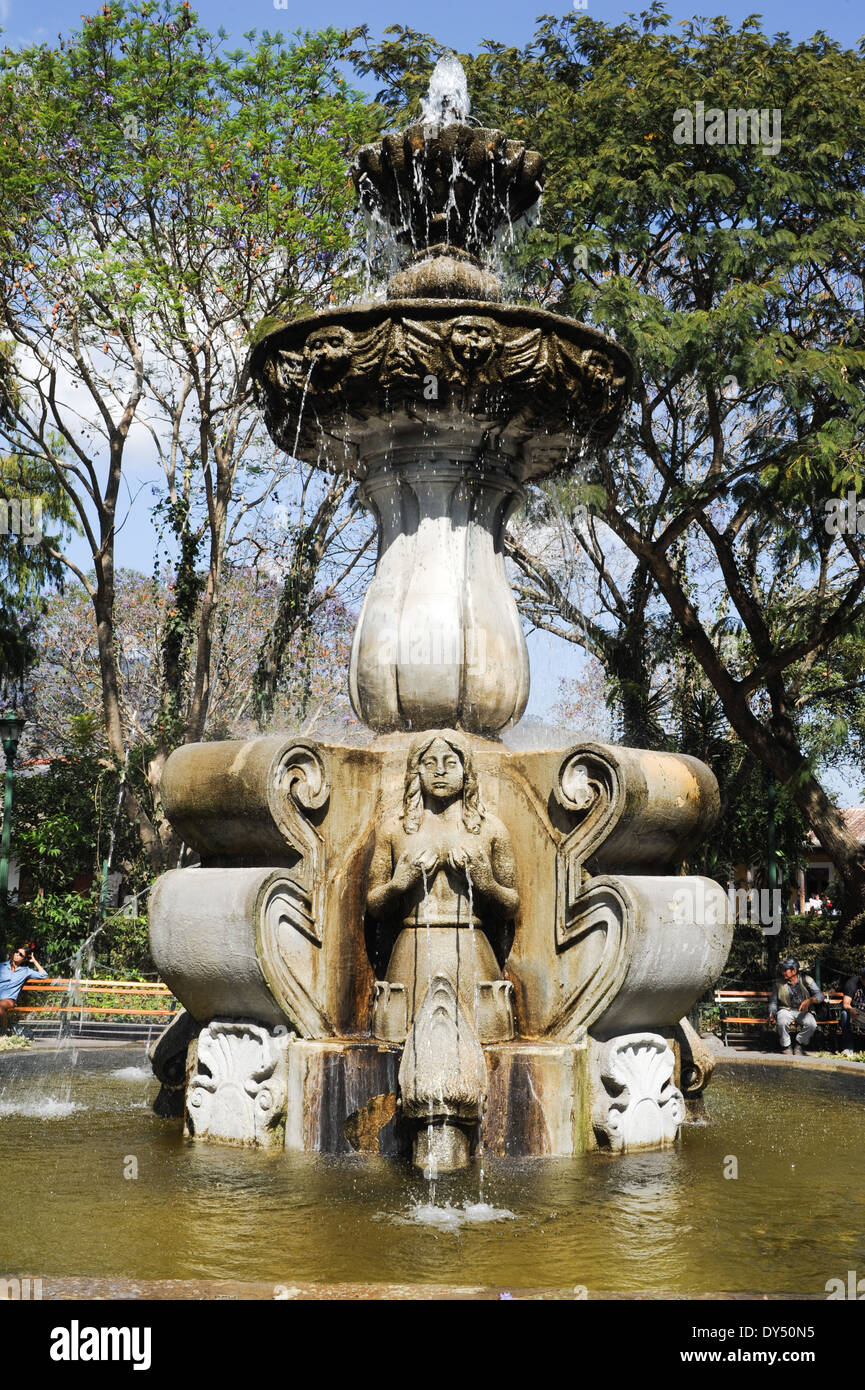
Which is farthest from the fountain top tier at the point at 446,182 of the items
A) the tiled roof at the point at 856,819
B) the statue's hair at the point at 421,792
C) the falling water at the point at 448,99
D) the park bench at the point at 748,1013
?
the tiled roof at the point at 856,819

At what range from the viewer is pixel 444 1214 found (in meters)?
4.61

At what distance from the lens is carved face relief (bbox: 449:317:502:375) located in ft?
23.0

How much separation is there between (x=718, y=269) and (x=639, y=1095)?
1208cm

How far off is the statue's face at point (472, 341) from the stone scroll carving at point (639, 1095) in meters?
3.53

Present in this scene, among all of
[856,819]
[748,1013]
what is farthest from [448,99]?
[856,819]

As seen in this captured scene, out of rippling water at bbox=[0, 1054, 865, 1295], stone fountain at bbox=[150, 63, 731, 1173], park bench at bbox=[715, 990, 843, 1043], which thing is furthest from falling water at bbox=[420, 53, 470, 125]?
park bench at bbox=[715, 990, 843, 1043]

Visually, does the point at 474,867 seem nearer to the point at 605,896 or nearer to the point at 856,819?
the point at 605,896

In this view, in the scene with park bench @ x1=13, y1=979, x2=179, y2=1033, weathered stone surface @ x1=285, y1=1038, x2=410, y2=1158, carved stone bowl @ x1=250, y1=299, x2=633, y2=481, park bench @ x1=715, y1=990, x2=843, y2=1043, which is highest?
carved stone bowl @ x1=250, y1=299, x2=633, y2=481

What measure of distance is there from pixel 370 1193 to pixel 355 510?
1442 centimetres

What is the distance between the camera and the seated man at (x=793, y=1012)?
473 inches

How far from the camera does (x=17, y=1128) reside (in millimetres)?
6543

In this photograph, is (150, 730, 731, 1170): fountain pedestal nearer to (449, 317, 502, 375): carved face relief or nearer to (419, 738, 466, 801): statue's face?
(419, 738, 466, 801): statue's face

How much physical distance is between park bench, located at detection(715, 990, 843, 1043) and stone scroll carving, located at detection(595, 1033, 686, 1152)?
22.4 feet

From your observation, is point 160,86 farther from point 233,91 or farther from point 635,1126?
point 635,1126
